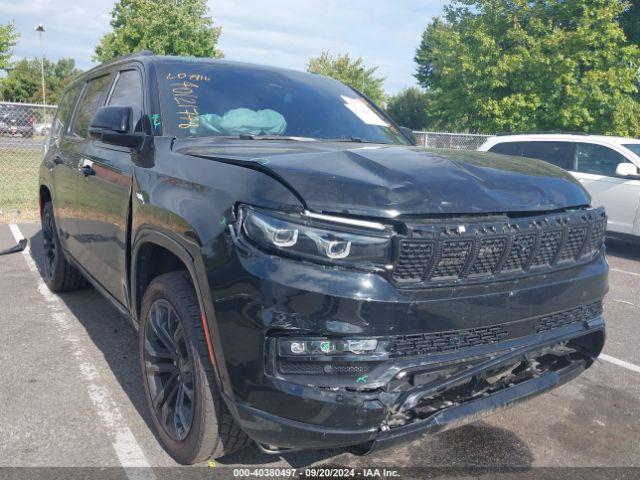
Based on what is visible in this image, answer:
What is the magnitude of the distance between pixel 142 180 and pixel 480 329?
5.90 feet

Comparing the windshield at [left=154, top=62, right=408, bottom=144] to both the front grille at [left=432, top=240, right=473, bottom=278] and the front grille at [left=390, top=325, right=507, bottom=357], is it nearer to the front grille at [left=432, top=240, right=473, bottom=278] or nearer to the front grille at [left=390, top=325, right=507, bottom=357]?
the front grille at [left=432, top=240, right=473, bottom=278]

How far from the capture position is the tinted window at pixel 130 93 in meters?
3.39

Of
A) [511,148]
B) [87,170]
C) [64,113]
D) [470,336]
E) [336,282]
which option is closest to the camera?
[336,282]

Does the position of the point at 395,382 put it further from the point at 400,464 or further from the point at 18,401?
the point at 18,401

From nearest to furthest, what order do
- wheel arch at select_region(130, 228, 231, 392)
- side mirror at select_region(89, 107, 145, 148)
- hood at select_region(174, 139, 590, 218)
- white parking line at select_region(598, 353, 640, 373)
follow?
hood at select_region(174, 139, 590, 218)
wheel arch at select_region(130, 228, 231, 392)
side mirror at select_region(89, 107, 145, 148)
white parking line at select_region(598, 353, 640, 373)

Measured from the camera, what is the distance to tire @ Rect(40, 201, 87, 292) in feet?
17.1

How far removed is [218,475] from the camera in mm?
2711

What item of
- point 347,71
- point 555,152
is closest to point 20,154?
point 555,152

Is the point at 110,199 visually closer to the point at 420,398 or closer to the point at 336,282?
the point at 336,282

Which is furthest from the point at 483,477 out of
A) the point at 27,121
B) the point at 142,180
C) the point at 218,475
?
the point at 27,121

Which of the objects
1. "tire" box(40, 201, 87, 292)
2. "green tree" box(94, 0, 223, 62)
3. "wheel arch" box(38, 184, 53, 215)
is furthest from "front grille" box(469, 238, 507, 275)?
"green tree" box(94, 0, 223, 62)

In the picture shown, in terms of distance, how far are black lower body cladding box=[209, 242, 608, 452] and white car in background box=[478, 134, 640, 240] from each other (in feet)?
21.3

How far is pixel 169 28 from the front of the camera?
22672 millimetres

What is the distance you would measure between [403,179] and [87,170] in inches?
97.4
